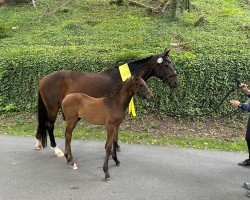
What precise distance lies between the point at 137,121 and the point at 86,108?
2991mm

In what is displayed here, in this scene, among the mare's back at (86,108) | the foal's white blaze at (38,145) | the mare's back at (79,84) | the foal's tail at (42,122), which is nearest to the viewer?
the mare's back at (86,108)

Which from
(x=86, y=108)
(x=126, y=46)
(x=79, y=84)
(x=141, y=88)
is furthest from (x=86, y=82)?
(x=126, y=46)

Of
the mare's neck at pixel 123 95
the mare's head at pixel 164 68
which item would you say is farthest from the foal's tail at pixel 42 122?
the mare's head at pixel 164 68

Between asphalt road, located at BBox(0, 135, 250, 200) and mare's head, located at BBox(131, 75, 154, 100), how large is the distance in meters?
1.49

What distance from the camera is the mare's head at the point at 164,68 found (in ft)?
23.1

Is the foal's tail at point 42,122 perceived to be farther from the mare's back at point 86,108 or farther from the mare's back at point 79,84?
the mare's back at point 86,108

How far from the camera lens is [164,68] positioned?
710 centimetres

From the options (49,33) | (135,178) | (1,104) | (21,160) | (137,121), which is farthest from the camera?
(49,33)

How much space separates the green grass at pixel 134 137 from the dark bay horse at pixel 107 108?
1721 millimetres

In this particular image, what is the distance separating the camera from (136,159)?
7410 millimetres

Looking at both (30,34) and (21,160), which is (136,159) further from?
(30,34)

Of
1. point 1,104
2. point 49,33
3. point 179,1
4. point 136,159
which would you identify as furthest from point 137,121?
point 179,1

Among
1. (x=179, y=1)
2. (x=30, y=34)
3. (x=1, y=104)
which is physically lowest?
(x=1, y=104)

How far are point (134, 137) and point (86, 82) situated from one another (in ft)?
6.69
